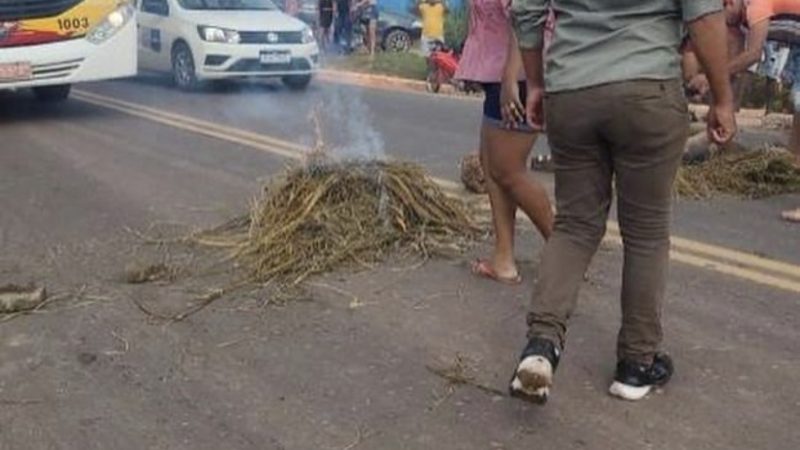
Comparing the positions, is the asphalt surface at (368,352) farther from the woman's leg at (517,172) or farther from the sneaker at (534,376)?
the woman's leg at (517,172)

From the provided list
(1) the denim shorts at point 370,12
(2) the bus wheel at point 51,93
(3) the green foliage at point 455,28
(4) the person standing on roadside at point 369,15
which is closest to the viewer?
(2) the bus wheel at point 51,93

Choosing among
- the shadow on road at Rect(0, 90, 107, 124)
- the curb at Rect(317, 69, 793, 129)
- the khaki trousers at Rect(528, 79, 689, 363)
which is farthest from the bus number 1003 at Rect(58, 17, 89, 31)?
the khaki trousers at Rect(528, 79, 689, 363)

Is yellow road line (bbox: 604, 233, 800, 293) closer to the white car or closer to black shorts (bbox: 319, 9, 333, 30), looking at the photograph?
the white car

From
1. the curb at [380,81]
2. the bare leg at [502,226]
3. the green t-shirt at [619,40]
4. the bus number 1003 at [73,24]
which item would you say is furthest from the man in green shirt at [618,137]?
the curb at [380,81]

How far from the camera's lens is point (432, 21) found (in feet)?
62.2

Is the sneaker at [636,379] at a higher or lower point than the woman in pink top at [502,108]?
lower

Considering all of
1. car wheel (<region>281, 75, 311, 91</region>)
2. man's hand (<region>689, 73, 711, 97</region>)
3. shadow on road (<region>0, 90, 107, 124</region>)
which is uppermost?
man's hand (<region>689, 73, 711, 97</region>)

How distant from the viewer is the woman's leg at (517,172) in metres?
4.57

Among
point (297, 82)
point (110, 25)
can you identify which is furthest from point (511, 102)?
point (297, 82)

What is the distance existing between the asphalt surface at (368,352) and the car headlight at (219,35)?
7958mm

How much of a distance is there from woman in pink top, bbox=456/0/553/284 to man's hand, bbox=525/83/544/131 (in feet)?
1.52

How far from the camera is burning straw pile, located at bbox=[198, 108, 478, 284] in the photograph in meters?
5.23

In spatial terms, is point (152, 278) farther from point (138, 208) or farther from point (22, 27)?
point (22, 27)

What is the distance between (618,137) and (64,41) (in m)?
8.87
